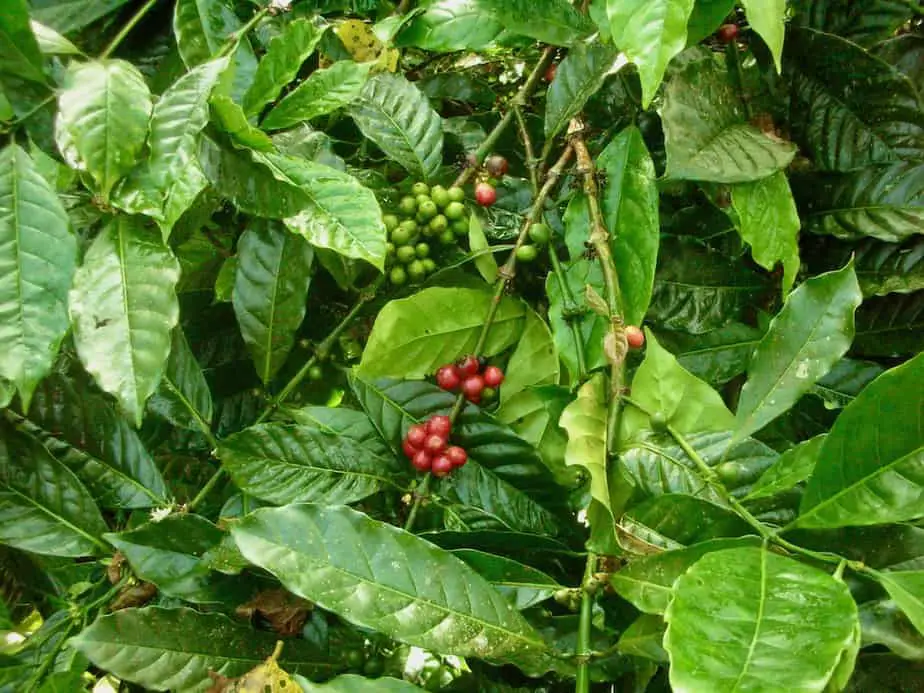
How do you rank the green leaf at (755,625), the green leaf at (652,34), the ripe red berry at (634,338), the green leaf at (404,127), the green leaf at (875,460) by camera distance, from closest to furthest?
the green leaf at (755,625) → the green leaf at (875,460) → the green leaf at (652,34) → the ripe red berry at (634,338) → the green leaf at (404,127)

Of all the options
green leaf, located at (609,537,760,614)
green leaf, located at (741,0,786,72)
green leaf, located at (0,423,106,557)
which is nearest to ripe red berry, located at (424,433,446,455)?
green leaf, located at (609,537,760,614)

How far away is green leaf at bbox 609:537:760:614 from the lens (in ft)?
2.33

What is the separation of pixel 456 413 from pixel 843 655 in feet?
1.62

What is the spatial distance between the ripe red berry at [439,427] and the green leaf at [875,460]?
39 centimetres

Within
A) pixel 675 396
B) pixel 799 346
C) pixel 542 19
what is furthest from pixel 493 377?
pixel 542 19

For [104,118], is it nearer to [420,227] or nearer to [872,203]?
[420,227]

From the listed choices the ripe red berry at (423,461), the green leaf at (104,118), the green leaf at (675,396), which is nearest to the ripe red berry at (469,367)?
the ripe red berry at (423,461)

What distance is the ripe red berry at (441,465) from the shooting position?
0.94 metres

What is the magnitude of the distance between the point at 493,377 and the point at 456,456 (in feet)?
0.37

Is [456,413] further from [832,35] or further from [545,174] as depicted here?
[832,35]

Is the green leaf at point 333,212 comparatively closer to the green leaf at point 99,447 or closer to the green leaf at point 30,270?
the green leaf at point 30,270

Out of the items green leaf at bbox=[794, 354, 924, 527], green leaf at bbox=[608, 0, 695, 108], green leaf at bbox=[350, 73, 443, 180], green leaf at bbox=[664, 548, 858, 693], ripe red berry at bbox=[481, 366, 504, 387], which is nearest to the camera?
green leaf at bbox=[664, 548, 858, 693]

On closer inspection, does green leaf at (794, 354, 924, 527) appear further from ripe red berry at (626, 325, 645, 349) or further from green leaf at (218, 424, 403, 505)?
green leaf at (218, 424, 403, 505)

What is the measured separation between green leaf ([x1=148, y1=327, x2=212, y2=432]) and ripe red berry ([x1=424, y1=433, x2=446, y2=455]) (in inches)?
10.6
